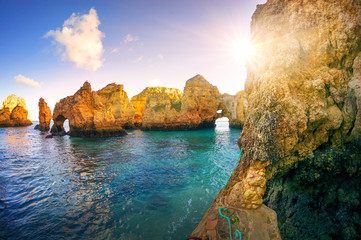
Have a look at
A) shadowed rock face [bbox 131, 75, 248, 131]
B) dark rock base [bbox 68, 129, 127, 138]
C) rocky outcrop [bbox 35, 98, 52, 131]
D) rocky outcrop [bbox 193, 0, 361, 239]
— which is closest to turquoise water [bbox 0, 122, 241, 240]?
rocky outcrop [bbox 193, 0, 361, 239]

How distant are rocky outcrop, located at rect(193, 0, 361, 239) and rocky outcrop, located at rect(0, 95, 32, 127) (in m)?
88.0

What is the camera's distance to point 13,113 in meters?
61.5

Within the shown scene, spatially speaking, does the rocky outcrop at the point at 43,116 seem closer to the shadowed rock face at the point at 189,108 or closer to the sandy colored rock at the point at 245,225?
the shadowed rock face at the point at 189,108

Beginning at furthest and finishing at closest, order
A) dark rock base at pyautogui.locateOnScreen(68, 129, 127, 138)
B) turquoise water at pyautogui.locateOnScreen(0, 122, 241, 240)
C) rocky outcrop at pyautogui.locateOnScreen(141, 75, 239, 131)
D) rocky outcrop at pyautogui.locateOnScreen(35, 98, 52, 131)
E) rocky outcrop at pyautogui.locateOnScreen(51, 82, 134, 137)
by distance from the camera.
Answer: rocky outcrop at pyautogui.locateOnScreen(35, 98, 52, 131), rocky outcrop at pyautogui.locateOnScreen(141, 75, 239, 131), rocky outcrop at pyautogui.locateOnScreen(51, 82, 134, 137), dark rock base at pyautogui.locateOnScreen(68, 129, 127, 138), turquoise water at pyautogui.locateOnScreen(0, 122, 241, 240)

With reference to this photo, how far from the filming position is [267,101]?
3.46 metres

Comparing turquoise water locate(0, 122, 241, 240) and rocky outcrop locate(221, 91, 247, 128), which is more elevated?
rocky outcrop locate(221, 91, 247, 128)

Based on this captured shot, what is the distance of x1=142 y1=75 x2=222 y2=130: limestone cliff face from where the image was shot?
38.6m

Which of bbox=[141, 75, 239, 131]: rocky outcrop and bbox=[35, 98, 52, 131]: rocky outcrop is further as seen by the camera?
bbox=[35, 98, 52, 131]: rocky outcrop

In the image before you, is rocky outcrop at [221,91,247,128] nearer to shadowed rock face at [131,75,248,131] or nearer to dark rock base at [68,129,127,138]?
shadowed rock face at [131,75,248,131]

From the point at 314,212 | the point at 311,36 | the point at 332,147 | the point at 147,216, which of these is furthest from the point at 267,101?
the point at 147,216

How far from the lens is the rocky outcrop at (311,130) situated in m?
2.58

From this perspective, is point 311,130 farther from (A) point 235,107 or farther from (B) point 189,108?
(A) point 235,107

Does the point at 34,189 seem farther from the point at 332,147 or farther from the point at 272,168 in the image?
the point at 332,147

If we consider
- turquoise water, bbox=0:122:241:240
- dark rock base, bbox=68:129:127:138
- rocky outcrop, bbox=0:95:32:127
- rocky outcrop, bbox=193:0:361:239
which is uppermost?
rocky outcrop, bbox=0:95:32:127
